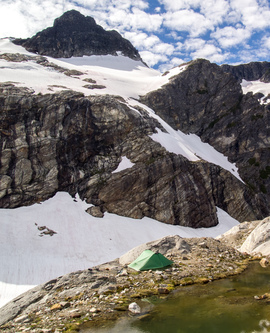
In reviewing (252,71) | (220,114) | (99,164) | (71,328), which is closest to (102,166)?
(99,164)

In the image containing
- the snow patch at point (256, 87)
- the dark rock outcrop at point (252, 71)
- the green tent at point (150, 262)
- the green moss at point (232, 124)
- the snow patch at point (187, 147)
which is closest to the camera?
the green tent at point (150, 262)

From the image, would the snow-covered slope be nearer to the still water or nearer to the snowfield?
the snowfield

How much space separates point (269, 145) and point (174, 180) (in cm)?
3692

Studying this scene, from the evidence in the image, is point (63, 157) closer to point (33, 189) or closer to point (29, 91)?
point (33, 189)

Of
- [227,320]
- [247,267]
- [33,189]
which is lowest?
[33,189]

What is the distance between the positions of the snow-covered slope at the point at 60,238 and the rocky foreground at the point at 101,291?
11.3 meters

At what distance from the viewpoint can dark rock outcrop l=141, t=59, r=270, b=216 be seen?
66250 mm

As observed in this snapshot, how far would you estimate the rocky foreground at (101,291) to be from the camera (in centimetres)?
1066

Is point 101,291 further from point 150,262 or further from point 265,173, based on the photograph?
point 265,173

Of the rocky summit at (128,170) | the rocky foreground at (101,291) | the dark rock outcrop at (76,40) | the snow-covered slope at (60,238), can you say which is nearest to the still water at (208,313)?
the rocky foreground at (101,291)

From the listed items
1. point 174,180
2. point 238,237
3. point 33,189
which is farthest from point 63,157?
point 238,237

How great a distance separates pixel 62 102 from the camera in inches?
1837

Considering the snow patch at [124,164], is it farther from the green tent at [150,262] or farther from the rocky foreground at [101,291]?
the green tent at [150,262]

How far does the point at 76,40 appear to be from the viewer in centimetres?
12006
